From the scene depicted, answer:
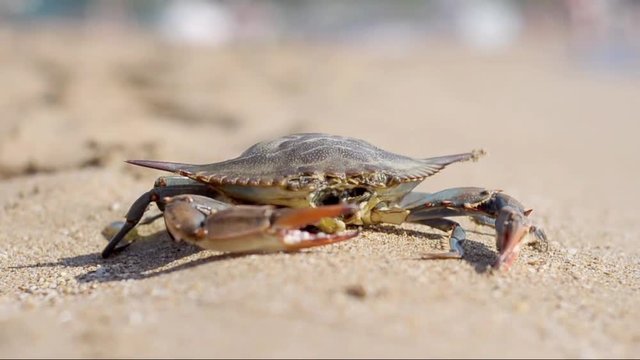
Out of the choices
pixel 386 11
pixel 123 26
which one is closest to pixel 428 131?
pixel 123 26

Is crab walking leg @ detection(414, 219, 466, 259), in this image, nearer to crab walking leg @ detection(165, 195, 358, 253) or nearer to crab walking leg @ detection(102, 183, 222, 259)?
crab walking leg @ detection(165, 195, 358, 253)

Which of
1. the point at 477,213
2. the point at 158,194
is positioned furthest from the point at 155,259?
the point at 477,213

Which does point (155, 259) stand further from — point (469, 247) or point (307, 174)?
point (469, 247)

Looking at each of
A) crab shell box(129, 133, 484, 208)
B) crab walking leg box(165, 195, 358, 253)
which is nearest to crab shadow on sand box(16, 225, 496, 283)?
crab walking leg box(165, 195, 358, 253)

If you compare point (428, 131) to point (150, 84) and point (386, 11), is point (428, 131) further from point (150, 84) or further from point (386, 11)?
point (386, 11)

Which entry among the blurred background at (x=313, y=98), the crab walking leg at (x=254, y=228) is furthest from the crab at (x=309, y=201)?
the blurred background at (x=313, y=98)

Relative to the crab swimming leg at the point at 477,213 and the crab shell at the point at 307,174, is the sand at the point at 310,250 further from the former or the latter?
the crab shell at the point at 307,174
